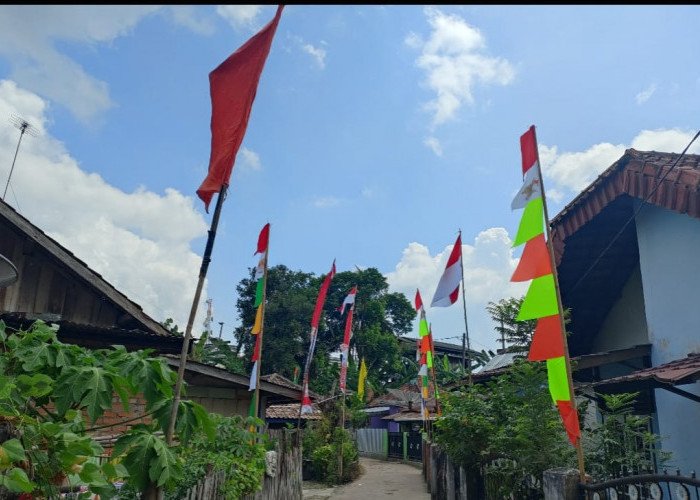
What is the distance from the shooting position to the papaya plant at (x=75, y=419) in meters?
2.65

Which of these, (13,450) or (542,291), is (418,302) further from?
(13,450)

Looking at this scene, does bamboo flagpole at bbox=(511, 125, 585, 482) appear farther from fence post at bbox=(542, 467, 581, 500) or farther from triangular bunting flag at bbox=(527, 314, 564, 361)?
fence post at bbox=(542, 467, 581, 500)

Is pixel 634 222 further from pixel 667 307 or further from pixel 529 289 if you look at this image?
pixel 529 289

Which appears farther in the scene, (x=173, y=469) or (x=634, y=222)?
(x=634, y=222)

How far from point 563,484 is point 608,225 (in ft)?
21.0

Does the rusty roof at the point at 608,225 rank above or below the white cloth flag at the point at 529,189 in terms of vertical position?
above

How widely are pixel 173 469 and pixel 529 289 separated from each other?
10.8 ft

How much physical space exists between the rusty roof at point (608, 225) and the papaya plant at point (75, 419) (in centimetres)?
641

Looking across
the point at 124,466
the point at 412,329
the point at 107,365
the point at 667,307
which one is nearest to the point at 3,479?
the point at 124,466

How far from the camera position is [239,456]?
616cm

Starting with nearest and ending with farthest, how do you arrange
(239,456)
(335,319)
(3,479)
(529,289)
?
(3,479)
(529,289)
(239,456)
(335,319)

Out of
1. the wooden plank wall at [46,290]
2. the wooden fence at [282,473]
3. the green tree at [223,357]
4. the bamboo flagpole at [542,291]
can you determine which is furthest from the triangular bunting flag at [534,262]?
the green tree at [223,357]

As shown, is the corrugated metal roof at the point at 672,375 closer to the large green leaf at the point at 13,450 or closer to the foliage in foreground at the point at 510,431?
the foliage in foreground at the point at 510,431

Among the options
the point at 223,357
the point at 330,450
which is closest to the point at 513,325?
the point at 330,450
